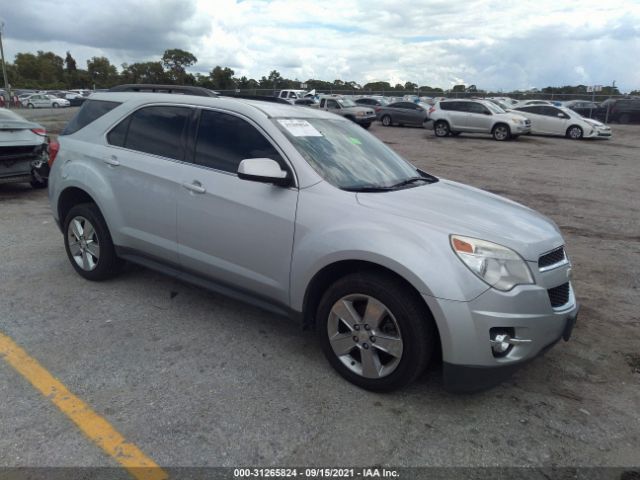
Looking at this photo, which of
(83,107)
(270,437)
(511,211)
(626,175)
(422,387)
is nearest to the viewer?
(270,437)

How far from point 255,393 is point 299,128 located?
1.88 metres

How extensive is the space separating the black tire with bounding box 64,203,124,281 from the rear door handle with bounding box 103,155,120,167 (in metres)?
0.46

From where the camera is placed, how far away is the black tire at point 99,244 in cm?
457

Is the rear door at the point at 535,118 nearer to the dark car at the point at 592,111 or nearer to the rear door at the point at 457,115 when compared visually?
the rear door at the point at 457,115

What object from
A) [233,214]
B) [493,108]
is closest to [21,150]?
[233,214]

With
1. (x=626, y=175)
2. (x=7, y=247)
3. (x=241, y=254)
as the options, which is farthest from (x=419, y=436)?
(x=626, y=175)

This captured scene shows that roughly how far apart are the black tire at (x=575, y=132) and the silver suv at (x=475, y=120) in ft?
6.92

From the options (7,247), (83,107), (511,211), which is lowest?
(7,247)

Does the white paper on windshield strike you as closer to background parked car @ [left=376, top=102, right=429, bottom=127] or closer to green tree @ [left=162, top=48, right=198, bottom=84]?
background parked car @ [left=376, top=102, right=429, bottom=127]

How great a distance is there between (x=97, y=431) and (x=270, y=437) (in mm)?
936

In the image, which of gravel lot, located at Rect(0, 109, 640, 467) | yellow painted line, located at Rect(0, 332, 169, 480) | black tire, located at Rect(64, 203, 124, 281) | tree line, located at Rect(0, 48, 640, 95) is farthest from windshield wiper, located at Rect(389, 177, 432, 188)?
tree line, located at Rect(0, 48, 640, 95)

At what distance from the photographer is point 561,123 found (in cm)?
2370

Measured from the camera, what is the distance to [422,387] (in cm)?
329

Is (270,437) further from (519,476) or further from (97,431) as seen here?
(519,476)
